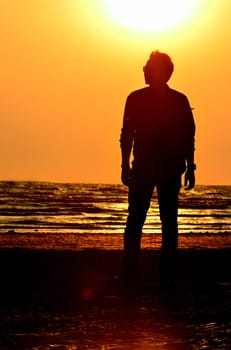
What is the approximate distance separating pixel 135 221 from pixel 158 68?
143cm

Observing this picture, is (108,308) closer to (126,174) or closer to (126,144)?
(126,174)

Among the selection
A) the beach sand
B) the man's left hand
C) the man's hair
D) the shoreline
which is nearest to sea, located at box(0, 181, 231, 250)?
the shoreline

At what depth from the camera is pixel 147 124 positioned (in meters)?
8.74

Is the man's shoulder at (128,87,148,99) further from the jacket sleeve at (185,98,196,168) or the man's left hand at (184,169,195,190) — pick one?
the man's left hand at (184,169,195,190)

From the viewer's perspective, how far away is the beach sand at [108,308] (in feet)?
17.6

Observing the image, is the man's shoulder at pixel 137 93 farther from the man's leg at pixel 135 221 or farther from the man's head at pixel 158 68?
the man's leg at pixel 135 221

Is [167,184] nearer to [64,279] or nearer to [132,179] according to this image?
[132,179]

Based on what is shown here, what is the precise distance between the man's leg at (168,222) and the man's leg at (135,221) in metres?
0.13

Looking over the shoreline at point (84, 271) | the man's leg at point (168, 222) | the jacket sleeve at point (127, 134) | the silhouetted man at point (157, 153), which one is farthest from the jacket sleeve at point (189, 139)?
the shoreline at point (84, 271)

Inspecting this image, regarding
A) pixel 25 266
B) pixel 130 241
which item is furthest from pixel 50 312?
pixel 25 266

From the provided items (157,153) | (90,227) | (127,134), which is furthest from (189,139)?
(90,227)

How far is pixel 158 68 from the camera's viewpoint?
8656mm

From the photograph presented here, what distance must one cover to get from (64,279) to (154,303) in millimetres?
1933

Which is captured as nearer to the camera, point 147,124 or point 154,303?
point 154,303
